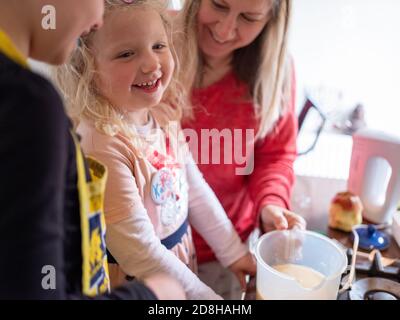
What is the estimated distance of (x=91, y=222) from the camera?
0.37 meters

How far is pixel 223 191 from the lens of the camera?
2.78ft

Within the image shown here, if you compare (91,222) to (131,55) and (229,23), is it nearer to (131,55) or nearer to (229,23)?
(131,55)

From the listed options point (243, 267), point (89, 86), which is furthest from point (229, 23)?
point (243, 267)

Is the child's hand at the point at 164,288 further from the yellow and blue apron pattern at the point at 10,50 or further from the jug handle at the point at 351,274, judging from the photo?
the jug handle at the point at 351,274

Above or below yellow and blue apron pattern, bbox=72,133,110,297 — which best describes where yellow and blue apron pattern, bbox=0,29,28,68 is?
above

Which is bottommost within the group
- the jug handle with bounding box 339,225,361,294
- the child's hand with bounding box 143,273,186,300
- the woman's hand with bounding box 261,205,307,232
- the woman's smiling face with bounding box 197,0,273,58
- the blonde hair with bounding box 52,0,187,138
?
the jug handle with bounding box 339,225,361,294

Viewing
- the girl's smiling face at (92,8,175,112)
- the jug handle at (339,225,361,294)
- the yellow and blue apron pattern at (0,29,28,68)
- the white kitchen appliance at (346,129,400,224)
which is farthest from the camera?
the white kitchen appliance at (346,129,400,224)

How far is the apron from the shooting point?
34 cm

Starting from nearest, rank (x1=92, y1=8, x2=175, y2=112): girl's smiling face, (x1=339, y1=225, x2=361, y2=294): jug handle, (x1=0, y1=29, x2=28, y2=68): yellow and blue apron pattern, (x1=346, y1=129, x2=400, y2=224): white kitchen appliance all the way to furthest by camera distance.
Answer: (x1=0, y1=29, x2=28, y2=68): yellow and blue apron pattern → (x1=92, y1=8, x2=175, y2=112): girl's smiling face → (x1=339, y1=225, x2=361, y2=294): jug handle → (x1=346, y1=129, x2=400, y2=224): white kitchen appliance

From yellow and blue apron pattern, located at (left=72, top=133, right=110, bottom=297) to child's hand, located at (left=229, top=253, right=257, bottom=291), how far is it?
390mm

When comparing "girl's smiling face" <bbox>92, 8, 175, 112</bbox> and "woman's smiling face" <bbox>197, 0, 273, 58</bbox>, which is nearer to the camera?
"girl's smiling face" <bbox>92, 8, 175, 112</bbox>

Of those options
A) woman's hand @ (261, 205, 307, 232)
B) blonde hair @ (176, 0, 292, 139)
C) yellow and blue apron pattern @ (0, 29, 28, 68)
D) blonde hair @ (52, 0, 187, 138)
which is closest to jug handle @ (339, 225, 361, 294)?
woman's hand @ (261, 205, 307, 232)

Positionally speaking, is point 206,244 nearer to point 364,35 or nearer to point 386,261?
point 386,261

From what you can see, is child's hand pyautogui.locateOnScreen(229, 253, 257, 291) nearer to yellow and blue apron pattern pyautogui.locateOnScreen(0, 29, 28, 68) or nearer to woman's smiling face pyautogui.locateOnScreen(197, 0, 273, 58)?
woman's smiling face pyautogui.locateOnScreen(197, 0, 273, 58)
